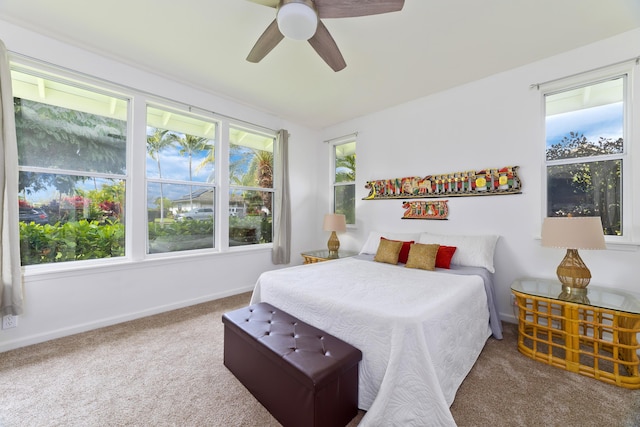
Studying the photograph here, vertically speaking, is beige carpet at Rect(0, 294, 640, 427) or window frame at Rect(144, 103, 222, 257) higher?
window frame at Rect(144, 103, 222, 257)

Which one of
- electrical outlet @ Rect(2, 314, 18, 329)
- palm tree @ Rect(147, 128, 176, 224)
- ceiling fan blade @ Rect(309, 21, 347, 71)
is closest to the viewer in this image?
ceiling fan blade @ Rect(309, 21, 347, 71)

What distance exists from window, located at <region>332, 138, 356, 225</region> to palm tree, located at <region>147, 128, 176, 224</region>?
259 cm

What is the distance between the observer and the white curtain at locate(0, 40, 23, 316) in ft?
6.75

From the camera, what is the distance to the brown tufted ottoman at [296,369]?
1262 mm

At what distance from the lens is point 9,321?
2.15 meters

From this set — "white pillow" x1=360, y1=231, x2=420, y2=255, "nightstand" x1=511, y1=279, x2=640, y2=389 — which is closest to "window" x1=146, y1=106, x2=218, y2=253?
"white pillow" x1=360, y1=231, x2=420, y2=255

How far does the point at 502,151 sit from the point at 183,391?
3602 mm

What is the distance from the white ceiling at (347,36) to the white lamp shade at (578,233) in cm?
161

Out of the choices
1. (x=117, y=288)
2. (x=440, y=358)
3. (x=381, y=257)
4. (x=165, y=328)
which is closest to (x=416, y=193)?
(x=381, y=257)

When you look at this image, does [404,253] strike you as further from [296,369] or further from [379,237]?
[296,369]

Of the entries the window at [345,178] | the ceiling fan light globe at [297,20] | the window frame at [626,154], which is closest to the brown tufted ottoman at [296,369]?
the ceiling fan light globe at [297,20]

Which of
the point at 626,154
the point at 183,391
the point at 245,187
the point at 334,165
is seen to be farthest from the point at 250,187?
the point at 626,154

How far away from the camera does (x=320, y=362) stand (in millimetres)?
1310

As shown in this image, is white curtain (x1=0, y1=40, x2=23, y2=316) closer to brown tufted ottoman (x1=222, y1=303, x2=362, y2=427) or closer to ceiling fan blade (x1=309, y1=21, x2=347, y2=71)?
brown tufted ottoman (x1=222, y1=303, x2=362, y2=427)
